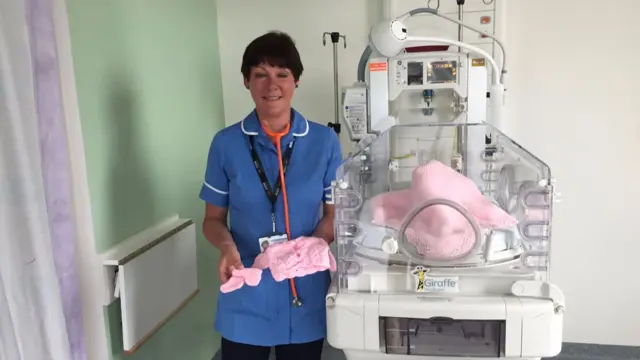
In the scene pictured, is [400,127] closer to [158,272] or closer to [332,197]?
[332,197]

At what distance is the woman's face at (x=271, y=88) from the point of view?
1.42 m

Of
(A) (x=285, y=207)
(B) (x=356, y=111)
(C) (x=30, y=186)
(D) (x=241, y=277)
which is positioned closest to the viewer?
(C) (x=30, y=186)

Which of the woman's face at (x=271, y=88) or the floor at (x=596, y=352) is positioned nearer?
the woman's face at (x=271, y=88)

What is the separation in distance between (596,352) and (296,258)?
1753 mm

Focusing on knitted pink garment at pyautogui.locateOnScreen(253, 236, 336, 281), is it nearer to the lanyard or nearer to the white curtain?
the lanyard

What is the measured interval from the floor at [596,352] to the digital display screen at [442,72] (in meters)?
1.30

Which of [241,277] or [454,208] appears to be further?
[241,277]

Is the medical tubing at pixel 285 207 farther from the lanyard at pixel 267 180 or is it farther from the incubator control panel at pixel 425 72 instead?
the incubator control panel at pixel 425 72

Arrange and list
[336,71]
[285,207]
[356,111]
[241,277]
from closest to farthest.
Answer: [241,277] → [285,207] → [356,111] → [336,71]

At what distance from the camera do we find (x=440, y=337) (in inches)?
49.7

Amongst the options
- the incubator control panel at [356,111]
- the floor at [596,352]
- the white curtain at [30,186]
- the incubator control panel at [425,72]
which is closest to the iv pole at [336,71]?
the incubator control panel at [356,111]

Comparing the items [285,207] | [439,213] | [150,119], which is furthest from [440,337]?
[150,119]

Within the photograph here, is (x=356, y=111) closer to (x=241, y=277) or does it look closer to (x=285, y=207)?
(x=285, y=207)

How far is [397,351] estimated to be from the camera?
1270 mm
